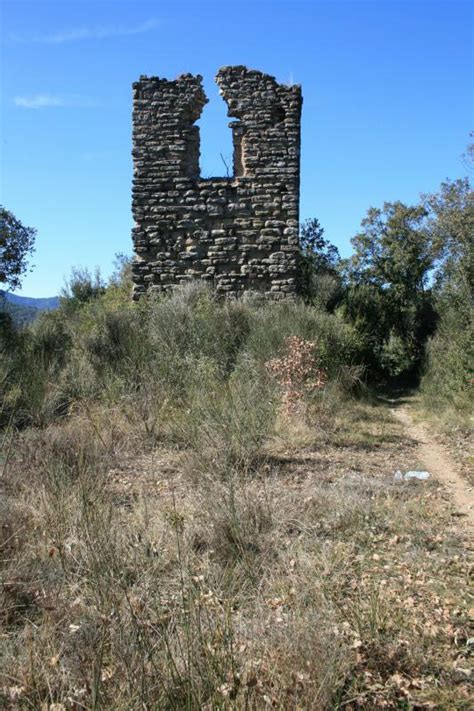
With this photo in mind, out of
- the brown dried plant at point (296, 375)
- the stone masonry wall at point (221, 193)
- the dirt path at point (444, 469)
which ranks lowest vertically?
the dirt path at point (444, 469)

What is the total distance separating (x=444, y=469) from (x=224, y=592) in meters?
4.12

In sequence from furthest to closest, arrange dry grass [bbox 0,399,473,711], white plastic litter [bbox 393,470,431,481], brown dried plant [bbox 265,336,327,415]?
1. brown dried plant [bbox 265,336,327,415]
2. white plastic litter [bbox 393,470,431,481]
3. dry grass [bbox 0,399,473,711]

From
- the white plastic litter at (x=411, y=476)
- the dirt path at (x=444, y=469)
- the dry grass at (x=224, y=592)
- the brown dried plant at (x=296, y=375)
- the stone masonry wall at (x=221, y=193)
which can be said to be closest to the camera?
the dry grass at (x=224, y=592)

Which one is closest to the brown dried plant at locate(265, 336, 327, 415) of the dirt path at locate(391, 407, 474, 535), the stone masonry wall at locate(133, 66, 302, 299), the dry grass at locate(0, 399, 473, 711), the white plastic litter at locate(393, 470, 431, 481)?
the dirt path at locate(391, 407, 474, 535)

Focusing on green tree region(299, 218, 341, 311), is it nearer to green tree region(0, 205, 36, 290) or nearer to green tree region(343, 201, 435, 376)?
green tree region(343, 201, 435, 376)

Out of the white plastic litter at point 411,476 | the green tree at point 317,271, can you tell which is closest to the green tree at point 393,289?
the green tree at point 317,271

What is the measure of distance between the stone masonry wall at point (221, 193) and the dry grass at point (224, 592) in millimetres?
7814

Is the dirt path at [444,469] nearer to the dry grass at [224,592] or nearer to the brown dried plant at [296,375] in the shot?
the dry grass at [224,592]

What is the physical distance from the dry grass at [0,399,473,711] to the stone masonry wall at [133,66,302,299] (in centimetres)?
781

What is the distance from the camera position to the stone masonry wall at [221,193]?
42.0 feet

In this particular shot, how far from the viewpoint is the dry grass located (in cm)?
246

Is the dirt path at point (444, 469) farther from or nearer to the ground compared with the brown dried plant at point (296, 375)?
nearer to the ground

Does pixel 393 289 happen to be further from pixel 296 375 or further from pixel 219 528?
pixel 219 528

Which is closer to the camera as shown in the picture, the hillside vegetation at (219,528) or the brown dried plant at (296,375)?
the hillside vegetation at (219,528)
